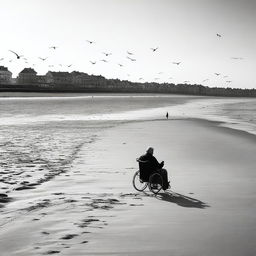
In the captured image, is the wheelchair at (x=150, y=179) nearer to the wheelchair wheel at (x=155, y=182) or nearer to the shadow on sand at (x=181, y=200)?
the wheelchair wheel at (x=155, y=182)

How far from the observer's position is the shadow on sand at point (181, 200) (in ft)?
31.4

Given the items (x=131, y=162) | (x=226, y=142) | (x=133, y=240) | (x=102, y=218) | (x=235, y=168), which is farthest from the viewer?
(x=226, y=142)

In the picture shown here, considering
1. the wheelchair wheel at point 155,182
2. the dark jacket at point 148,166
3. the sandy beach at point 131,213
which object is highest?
the dark jacket at point 148,166

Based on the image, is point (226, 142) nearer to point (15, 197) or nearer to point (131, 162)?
point (131, 162)

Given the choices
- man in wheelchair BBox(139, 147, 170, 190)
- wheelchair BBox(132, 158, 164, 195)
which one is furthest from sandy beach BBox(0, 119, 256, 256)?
man in wheelchair BBox(139, 147, 170, 190)

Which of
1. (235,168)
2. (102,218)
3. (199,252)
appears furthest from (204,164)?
(199,252)

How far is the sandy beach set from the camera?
22.9ft

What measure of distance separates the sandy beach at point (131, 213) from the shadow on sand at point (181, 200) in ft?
0.08

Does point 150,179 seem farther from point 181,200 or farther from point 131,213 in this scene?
point 131,213

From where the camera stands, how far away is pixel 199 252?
671 cm

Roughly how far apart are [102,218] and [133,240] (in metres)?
1.40

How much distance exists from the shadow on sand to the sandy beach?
2cm

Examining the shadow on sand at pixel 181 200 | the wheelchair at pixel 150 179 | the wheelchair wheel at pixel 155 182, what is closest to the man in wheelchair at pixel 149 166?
the wheelchair at pixel 150 179

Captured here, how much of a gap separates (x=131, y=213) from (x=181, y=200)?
1747 mm
